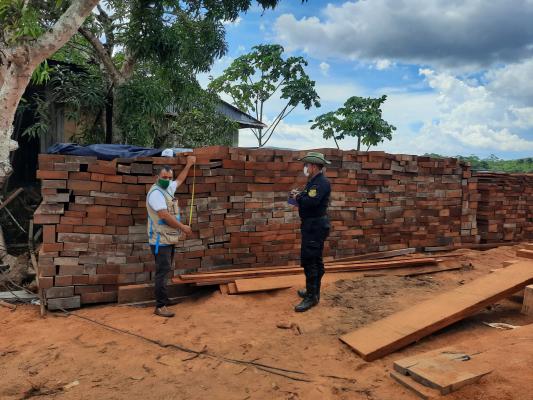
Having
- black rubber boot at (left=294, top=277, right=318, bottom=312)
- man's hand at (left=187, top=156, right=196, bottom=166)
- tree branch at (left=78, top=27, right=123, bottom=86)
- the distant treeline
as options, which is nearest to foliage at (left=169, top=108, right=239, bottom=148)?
tree branch at (left=78, top=27, right=123, bottom=86)

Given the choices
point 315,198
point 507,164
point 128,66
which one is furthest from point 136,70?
point 507,164

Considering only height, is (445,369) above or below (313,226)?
below

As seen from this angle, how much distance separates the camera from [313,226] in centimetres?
471

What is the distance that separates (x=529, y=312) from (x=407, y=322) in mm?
1552

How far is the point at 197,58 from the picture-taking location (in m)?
9.53

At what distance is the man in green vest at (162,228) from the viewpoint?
460cm

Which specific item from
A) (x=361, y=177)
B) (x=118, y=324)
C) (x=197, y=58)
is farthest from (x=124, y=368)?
(x=197, y=58)

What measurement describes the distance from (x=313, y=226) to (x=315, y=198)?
33cm

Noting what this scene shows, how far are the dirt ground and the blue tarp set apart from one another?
1918mm

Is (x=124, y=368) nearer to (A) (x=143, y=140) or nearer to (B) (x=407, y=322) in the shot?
(B) (x=407, y=322)

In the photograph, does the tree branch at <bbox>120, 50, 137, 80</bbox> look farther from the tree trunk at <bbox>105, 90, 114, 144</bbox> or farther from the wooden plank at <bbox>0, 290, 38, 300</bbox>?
the wooden plank at <bbox>0, 290, 38, 300</bbox>

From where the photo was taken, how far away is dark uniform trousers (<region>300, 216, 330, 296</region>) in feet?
15.3

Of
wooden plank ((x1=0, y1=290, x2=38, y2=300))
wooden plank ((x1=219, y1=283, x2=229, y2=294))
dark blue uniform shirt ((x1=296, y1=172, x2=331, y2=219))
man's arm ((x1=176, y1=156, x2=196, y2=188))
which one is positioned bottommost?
wooden plank ((x1=0, y1=290, x2=38, y2=300))

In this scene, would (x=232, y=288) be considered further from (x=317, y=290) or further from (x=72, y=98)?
(x=72, y=98)
